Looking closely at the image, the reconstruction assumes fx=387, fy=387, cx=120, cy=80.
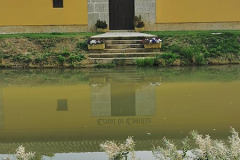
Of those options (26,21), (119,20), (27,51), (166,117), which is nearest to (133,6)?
(119,20)

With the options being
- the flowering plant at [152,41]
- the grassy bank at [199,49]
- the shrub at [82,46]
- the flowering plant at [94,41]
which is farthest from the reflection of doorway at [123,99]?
the shrub at [82,46]

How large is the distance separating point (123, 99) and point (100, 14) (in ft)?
31.1

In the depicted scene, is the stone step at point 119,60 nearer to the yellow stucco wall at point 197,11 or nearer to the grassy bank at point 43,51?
the grassy bank at point 43,51

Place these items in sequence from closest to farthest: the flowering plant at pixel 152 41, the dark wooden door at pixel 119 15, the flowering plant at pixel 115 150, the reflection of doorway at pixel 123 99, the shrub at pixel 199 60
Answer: the flowering plant at pixel 115 150, the reflection of doorway at pixel 123 99, the shrub at pixel 199 60, the flowering plant at pixel 152 41, the dark wooden door at pixel 119 15

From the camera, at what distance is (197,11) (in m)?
16.1

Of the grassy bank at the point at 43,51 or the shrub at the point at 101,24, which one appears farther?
the shrub at the point at 101,24

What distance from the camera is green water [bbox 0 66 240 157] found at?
516 centimetres

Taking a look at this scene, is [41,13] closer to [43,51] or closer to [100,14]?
[100,14]

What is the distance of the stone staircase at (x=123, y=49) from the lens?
12344 millimetres

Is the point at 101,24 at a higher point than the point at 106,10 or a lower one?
lower

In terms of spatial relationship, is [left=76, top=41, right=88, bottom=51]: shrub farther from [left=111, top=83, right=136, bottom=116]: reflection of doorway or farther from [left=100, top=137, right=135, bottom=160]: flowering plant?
[left=100, top=137, right=135, bottom=160]: flowering plant

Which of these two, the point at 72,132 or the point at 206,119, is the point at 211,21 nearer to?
the point at 206,119

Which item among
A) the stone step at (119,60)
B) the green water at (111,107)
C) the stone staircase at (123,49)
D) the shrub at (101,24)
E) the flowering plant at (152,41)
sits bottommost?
the green water at (111,107)

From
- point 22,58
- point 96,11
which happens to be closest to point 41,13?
point 96,11
